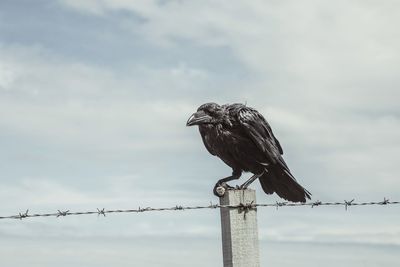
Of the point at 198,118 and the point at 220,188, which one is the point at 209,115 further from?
the point at 220,188

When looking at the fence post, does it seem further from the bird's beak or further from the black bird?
the bird's beak

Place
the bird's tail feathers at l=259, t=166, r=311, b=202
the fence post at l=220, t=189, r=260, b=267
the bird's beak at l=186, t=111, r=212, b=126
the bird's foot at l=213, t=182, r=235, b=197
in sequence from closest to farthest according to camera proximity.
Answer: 1. the fence post at l=220, t=189, r=260, b=267
2. the bird's foot at l=213, t=182, r=235, b=197
3. the bird's beak at l=186, t=111, r=212, b=126
4. the bird's tail feathers at l=259, t=166, r=311, b=202

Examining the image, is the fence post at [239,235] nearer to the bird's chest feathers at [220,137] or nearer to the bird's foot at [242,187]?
the bird's foot at [242,187]

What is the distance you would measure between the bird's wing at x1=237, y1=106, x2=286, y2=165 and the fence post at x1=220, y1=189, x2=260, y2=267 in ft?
2.84

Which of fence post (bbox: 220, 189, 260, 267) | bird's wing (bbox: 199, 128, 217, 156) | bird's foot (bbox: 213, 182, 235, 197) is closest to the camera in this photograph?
fence post (bbox: 220, 189, 260, 267)

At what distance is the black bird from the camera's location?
7.11 metres

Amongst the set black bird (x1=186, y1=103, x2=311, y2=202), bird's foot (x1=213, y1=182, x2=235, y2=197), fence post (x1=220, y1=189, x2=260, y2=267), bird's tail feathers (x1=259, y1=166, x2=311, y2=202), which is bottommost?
fence post (x1=220, y1=189, x2=260, y2=267)

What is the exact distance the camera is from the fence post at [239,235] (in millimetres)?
6191

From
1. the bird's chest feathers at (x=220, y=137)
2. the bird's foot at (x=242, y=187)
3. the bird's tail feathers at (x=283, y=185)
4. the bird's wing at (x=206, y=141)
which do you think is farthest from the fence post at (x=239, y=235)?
the bird's tail feathers at (x=283, y=185)

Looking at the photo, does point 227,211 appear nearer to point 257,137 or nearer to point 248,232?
point 248,232

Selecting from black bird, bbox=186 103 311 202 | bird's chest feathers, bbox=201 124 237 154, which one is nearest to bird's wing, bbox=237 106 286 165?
black bird, bbox=186 103 311 202

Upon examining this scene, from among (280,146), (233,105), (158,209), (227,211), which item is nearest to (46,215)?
(158,209)

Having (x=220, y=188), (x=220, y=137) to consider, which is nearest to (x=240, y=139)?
(x=220, y=137)

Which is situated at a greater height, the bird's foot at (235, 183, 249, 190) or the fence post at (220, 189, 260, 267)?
the bird's foot at (235, 183, 249, 190)
